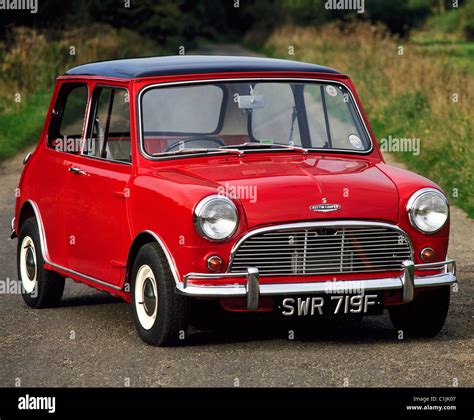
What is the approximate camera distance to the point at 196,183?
7.30 meters

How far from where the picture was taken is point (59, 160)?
8945 mm

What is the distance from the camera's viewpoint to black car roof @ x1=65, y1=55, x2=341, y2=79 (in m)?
8.19

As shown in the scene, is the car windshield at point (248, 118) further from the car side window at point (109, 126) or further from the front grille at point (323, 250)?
the front grille at point (323, 250)

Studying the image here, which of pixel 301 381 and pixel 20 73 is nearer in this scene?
pixel 301 381

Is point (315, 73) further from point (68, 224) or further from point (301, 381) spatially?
point (301, 381)

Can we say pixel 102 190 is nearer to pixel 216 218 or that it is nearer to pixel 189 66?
pixel 189 66

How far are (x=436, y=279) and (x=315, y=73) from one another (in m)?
1.79

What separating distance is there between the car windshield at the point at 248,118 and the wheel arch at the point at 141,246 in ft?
2.03

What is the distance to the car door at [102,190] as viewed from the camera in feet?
25.9

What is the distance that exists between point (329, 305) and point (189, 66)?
75.6 inches

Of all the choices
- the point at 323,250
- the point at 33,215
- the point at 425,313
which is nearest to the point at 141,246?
the point at 323,250

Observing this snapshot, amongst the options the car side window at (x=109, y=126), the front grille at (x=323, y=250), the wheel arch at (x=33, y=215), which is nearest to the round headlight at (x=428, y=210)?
the front grille at (x=323, y=250)
